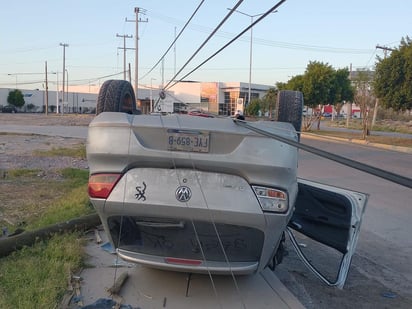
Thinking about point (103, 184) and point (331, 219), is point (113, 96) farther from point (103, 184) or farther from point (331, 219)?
point (331, 219)

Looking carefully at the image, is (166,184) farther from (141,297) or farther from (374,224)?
(374,224)

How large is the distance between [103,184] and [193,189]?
2.44ft

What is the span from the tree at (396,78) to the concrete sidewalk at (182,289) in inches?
1102

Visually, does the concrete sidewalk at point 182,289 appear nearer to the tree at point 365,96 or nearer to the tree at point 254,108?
the tree at point 365,96

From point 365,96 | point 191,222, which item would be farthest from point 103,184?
point 365,96

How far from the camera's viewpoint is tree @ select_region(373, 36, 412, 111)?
99.3ft

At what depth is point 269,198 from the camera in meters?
3.96

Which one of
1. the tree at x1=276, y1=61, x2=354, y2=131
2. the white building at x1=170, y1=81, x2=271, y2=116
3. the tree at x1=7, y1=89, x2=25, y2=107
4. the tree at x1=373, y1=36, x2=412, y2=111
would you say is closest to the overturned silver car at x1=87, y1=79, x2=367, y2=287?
the tree at x1=373, y1=36, x2=412, y2=111

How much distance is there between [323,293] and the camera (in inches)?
200

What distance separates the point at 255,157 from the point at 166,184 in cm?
73

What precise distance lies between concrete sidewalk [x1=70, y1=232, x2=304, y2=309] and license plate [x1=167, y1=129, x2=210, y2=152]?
136cm

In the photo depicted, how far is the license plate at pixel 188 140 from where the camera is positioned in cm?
405

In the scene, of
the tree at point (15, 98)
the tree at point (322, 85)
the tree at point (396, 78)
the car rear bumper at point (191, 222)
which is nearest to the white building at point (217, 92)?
the tree at point (322, 85)

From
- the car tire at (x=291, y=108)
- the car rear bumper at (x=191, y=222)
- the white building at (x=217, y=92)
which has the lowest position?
the car rear bumper at (x=191, y=222)
